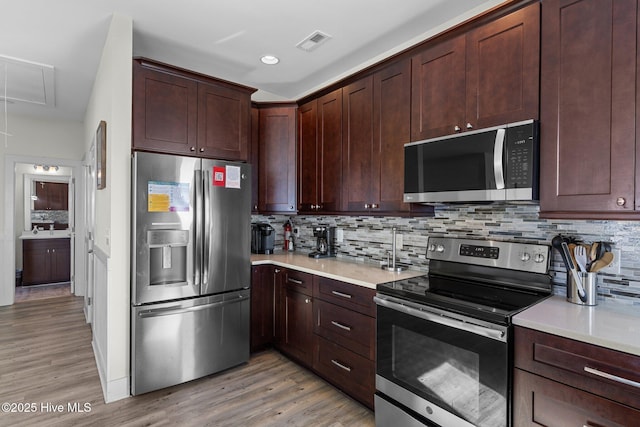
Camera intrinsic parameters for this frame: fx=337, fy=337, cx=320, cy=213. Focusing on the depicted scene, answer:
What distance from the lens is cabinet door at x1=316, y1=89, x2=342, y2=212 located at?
2961 millimetres

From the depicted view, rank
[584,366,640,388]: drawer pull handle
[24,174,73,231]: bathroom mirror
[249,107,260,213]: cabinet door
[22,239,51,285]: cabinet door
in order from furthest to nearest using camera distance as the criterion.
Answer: [24,174,73,231]: bathroom mirror < [22,239,51,285]: cabinet door < [249,107,260,213]: cabinet door < [584,366,640,388]: drawer pull handle

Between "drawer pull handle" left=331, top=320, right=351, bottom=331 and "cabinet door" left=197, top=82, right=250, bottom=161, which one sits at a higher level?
"cabinet door" left=197, top=82, right=250, bottom=161

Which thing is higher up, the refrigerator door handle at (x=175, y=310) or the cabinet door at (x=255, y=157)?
the cabinet door at (x=255, y=157)

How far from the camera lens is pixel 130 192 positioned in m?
2.44

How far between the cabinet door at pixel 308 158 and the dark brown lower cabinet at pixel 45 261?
528 cm

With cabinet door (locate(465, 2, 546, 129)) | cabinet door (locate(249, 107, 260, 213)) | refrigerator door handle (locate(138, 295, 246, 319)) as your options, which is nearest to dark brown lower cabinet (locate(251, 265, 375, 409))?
refrigerator door handle (locate(138, 295, 246, 319))

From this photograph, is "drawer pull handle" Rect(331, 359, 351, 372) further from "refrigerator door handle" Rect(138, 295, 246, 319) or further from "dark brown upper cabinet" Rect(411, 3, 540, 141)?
"dark brown upper cabinet" Rect(411, 3, 540, 141)

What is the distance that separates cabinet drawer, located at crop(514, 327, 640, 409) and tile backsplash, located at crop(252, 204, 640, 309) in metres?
0.63

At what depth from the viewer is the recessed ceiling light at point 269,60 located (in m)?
3.00

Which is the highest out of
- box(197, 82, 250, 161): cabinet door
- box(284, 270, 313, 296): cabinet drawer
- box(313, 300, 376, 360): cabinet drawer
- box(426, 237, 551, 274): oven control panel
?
box(197, 82, 250, 161): cabinet door

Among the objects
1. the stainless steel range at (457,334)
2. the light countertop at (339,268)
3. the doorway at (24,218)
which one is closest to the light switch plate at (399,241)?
the light countertop at (339,268)

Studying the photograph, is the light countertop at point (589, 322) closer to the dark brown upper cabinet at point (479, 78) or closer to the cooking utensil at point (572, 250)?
the cooking utensil at point (572, 250)

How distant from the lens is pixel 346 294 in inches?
93.1

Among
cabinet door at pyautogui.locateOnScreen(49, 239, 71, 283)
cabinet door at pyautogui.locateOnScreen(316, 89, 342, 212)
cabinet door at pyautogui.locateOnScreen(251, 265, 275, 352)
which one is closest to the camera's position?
cabinet door at pyautogui.locateOnScreen(316, 89, 342, 212)
